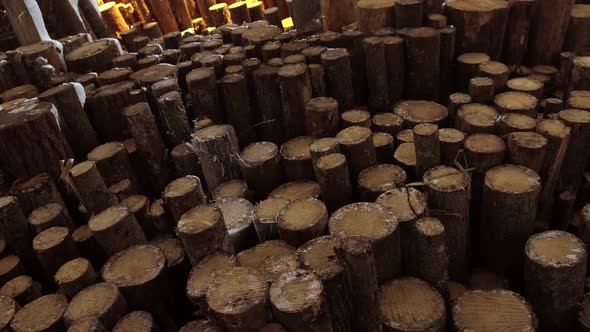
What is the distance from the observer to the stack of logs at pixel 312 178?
2467mm

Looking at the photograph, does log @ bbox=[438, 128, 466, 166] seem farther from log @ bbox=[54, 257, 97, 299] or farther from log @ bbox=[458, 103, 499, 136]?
log @ bbox=[54, 257, 97, 299]

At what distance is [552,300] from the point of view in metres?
2.60

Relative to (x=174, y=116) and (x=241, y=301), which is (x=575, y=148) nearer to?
(x=241, y=301)

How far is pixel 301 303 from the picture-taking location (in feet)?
6.85

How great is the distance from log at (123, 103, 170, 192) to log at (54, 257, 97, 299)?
4.63 feet

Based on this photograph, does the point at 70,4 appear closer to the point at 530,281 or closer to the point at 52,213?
the point at 52,213

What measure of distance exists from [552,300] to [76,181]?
3287mm

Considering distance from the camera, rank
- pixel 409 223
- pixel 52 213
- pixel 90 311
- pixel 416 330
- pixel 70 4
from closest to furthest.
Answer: pixel 416 330
pixel 90 311
pixel 409 223
pixel 52 213
pixel 70 4

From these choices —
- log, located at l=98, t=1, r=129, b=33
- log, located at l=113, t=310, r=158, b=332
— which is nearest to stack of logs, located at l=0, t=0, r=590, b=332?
log, located at l=113, t=310, r=158, b=332

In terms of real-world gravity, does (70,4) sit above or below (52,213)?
above

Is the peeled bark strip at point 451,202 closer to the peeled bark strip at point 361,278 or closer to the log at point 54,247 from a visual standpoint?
the peeled bark strip at point 361,278

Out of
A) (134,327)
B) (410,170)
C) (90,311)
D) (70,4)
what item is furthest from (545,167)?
(70,4)

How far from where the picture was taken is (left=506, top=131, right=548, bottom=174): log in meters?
3.02

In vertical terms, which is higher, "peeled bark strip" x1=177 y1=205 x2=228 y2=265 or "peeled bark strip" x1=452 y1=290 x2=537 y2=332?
"peeled bark strip" x1=177 y1=205 x2=228 y2=265
